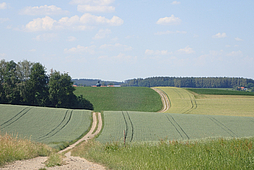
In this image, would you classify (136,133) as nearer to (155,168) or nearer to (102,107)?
(155,168)

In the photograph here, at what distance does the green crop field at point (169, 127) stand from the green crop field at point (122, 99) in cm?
2301

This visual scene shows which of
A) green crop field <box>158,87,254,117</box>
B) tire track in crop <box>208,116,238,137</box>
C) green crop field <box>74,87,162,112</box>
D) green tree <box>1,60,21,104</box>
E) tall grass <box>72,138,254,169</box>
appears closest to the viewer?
tall grass <box>72,138,254,169</box>

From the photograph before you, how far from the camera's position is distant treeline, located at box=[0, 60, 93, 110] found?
1967 inches

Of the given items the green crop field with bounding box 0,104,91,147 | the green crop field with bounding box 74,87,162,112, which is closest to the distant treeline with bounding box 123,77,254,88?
the green crop field with bounding box 74,87,162,112

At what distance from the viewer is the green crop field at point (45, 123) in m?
23.4

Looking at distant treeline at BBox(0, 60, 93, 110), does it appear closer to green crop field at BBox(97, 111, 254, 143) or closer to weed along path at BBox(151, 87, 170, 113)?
weed along path at BBox(151, 87, 170, 113)

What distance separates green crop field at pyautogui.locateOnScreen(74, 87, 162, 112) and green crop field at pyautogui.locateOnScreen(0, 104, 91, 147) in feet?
70.5

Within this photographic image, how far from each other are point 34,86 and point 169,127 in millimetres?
34735

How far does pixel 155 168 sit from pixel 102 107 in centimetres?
4825

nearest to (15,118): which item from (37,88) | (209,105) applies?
(37,88)

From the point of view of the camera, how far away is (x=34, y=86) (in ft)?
165

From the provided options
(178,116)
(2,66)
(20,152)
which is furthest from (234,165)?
(2,66)

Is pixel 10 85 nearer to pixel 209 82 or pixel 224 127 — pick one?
pixel 224 127

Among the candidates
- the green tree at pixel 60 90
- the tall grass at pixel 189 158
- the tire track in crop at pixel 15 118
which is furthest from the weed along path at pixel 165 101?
the tall grass at pixel 189 158
